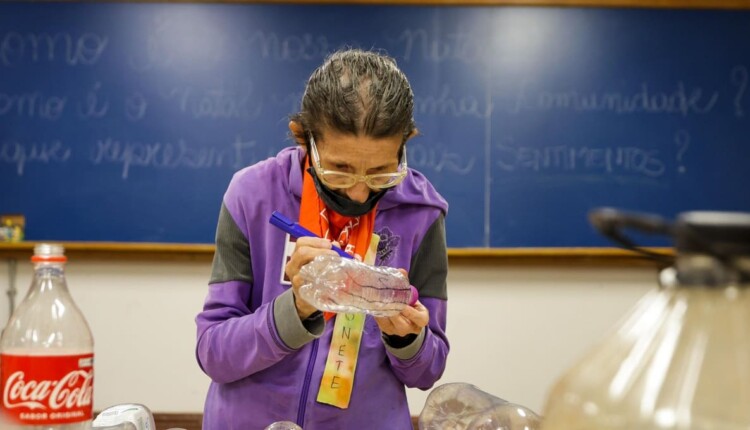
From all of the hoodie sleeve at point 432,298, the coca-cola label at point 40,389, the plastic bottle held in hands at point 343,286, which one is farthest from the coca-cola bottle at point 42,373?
the hoodie sleeve at point 432,298

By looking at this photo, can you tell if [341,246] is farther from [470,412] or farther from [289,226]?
[470,412]

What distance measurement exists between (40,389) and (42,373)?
17 mm

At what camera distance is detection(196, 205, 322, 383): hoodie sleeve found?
1.34 metres

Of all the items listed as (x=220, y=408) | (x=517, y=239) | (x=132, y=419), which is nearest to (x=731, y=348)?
(x=132, y=419)

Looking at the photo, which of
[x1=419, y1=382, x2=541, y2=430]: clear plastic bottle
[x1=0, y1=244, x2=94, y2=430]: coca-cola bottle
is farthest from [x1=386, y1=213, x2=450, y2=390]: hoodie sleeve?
[x1=0, y1=244, x2=94, y2=430]: coca-cola bottle

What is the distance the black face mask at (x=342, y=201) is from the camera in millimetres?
1447

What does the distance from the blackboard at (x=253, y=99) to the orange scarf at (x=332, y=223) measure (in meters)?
1.63

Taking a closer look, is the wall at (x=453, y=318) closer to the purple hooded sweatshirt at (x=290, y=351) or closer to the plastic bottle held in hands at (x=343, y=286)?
the purple hooded sweatshirt at (x=290, y=351)

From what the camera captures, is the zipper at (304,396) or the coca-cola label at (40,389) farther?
the zipper at (304,396)

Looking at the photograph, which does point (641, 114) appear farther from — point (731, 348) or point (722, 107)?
point (731, 348)

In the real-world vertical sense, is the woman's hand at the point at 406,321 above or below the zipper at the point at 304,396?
above

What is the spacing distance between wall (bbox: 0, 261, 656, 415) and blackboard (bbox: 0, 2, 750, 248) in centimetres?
15

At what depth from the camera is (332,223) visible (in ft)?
4.95

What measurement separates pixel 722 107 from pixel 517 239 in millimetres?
964
